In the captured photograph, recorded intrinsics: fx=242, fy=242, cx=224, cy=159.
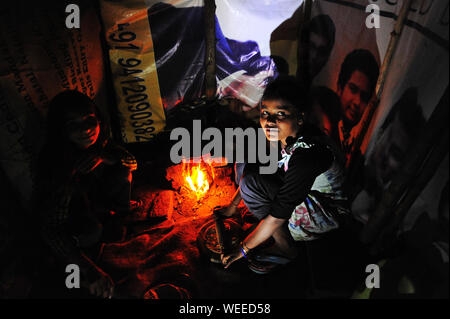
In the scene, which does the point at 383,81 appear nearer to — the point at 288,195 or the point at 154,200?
the point at 288,195

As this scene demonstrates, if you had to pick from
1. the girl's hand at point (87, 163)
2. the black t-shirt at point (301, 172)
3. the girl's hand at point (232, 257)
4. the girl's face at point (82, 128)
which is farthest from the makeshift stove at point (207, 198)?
the girl's face at point (82, 128)

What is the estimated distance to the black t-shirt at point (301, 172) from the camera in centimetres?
226

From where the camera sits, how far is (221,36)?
4730 mm

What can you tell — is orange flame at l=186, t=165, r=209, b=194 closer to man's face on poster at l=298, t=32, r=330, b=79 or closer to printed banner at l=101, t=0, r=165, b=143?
printed banner at l=101, t=0, r=165, b=143

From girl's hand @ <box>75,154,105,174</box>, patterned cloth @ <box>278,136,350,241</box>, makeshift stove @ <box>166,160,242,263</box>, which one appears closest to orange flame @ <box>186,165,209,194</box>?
makeshift stove @ <box>166,160,242,263</box>

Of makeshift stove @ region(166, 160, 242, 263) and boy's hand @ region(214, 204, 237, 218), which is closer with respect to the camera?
makeshift stove @ region(166, 160, 242, 263)

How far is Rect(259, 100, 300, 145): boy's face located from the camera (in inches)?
96.3

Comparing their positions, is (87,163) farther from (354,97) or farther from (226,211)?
(354,97)

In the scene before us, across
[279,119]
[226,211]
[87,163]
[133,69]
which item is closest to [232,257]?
[226,211]

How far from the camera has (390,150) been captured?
295cm

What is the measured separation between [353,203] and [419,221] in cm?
112

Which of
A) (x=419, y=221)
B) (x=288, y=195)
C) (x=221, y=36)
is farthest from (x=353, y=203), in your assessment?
(x=221, y=36)

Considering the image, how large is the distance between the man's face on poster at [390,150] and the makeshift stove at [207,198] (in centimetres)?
200

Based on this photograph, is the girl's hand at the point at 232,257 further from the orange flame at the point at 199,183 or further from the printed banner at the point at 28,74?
the printed banner at the point at 28,74
